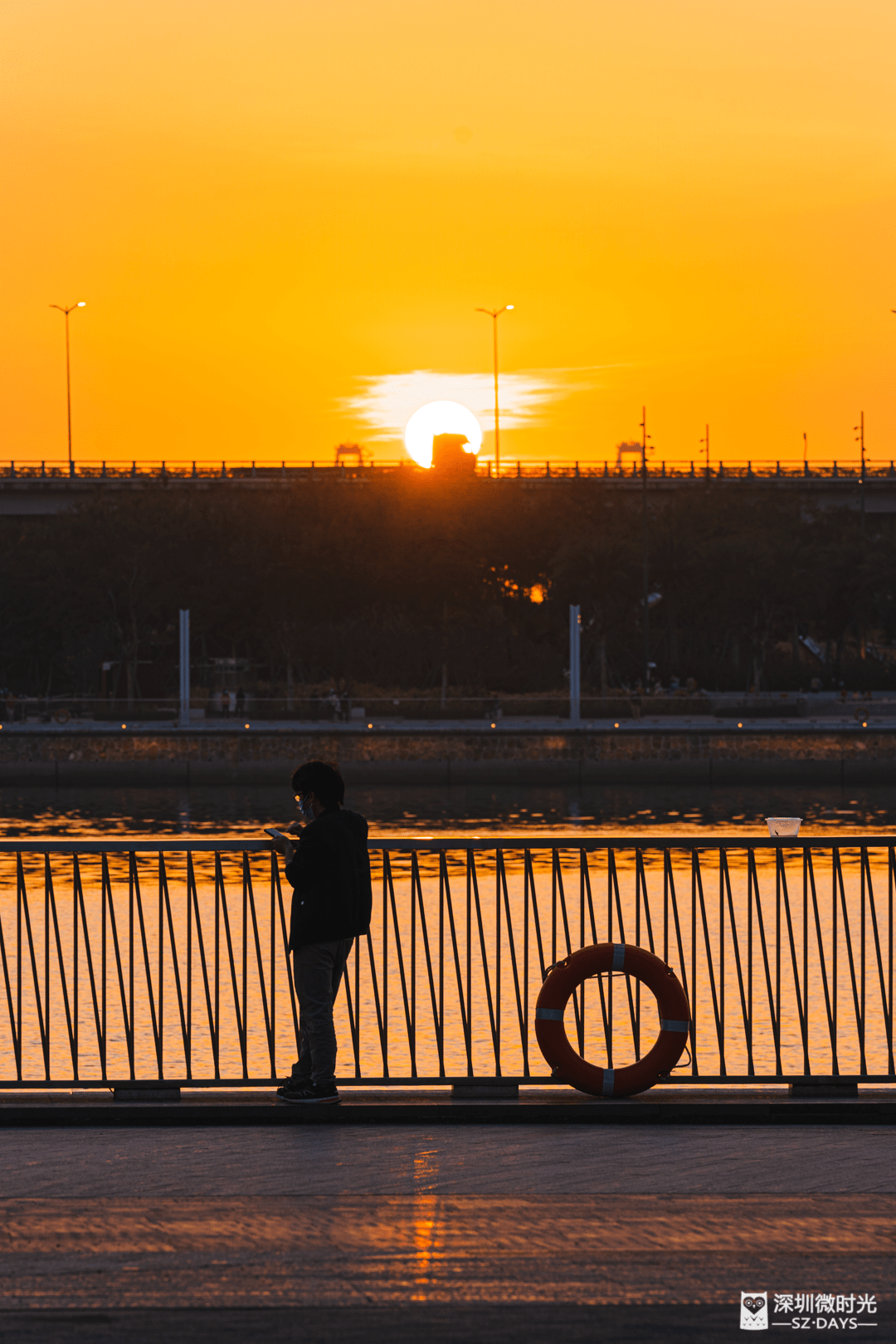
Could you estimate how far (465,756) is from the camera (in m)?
51.1

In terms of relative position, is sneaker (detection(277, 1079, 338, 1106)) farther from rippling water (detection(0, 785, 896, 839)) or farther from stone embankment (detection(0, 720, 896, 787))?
stone embankment (detection(0, 720, 896, 787))

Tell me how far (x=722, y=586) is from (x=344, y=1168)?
68979 millimetres

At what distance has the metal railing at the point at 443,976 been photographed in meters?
8.45

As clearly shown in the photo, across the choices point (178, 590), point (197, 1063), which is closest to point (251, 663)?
point (178, 590)

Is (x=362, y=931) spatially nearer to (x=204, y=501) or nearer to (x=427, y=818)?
(x=427, y=818)

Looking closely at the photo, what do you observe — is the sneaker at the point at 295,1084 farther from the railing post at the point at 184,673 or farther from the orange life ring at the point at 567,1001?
the railing post at the point at 184,673

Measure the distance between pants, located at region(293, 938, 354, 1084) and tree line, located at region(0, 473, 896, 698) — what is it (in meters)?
59.6

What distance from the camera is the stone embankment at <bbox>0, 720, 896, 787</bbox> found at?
5062 centimetres

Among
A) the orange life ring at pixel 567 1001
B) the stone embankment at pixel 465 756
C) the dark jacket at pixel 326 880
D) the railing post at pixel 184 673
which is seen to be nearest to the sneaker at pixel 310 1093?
the dark jacket at pixel 326 880

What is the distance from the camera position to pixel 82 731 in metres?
52.1

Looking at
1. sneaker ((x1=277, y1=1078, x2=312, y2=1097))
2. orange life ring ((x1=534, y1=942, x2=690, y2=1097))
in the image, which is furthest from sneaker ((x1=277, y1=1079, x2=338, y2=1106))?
orange life ring ((x1=534, y1=942, x2=690, y2=1097))

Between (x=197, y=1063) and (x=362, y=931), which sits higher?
(x=362, y=931)

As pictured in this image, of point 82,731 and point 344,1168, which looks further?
point 82,731

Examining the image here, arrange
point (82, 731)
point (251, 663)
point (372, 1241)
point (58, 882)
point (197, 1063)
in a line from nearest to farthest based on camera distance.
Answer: point (372, 1241), point (197, 1063), point (58, 882), point (82, 731), point (251, 663)
